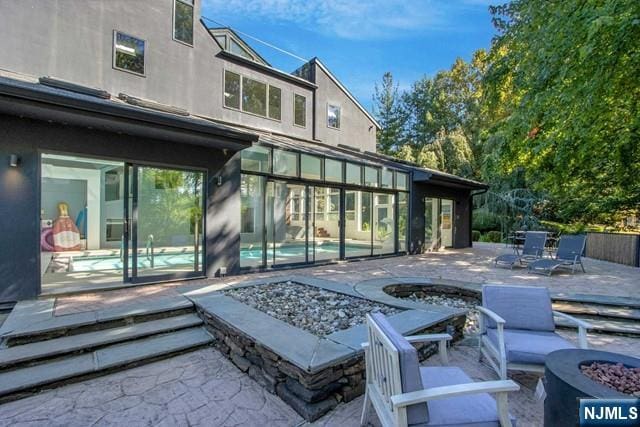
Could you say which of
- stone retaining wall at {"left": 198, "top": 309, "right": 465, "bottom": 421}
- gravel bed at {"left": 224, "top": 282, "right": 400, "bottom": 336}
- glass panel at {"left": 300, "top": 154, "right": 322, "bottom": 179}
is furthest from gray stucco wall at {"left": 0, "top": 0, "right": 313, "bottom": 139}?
stone retaining wall at {"left": 198, "top": 309, "right": 465, "bottom": 421}

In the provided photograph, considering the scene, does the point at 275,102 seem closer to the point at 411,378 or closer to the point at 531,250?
the point at 531,250

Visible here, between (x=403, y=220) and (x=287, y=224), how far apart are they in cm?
503

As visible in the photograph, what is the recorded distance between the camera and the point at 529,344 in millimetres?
3234

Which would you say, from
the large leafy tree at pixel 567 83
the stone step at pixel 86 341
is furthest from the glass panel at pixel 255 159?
the large leafy tree at pixel 567 83

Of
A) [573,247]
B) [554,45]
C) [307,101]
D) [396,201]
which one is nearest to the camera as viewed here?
[554,45]

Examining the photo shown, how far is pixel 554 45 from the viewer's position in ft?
20.0

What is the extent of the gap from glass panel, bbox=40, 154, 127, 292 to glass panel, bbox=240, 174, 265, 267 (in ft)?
7.99

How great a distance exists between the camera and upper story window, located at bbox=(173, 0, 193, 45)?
957 centimetres

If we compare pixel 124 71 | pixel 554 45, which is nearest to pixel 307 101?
pixel 124 71

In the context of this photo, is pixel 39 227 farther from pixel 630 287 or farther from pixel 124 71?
pixel 630 287

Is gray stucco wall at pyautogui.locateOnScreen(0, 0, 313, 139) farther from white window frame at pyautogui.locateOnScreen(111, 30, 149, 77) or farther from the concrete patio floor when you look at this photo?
the concrete patio floor

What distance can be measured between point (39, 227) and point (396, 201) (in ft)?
31.0

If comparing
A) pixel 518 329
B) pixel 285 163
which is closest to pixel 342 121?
pixel 285 163

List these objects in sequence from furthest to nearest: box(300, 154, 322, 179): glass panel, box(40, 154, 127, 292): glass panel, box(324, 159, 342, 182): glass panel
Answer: box(324, 159, 342, 182): glass panel
box(300, 154, 322, 179): glass panel
box(40, 154, 127, 292): glass panel
